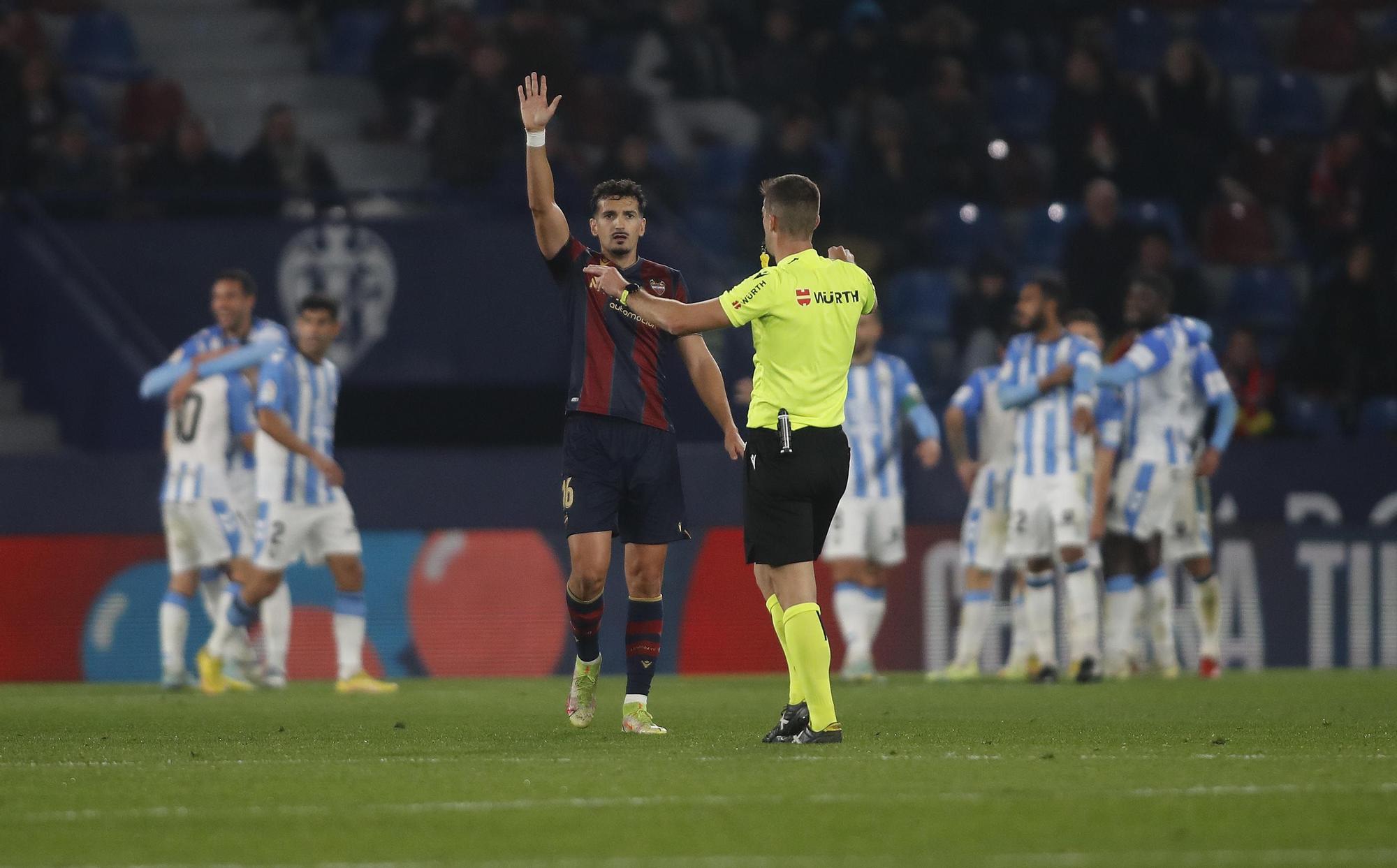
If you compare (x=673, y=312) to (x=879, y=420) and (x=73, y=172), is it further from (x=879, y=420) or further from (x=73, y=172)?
(x=73, y=172)

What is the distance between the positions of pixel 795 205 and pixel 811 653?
152 centimetres

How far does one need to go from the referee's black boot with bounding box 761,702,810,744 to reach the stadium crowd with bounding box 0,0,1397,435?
7.73 metres

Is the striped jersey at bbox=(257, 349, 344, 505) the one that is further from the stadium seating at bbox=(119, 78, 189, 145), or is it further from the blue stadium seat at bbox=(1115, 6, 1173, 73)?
the blue stadium seat at bbox=(1115, 6, 1173, 73)

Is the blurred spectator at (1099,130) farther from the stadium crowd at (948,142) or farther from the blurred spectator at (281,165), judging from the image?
the blurred spectator at (281,165)

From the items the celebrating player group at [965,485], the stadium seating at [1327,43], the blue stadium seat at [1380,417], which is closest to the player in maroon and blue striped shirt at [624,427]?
the celebrating player group at [965,485]

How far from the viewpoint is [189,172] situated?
15.5 m

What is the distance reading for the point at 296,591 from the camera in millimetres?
13875

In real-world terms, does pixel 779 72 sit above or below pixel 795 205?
above

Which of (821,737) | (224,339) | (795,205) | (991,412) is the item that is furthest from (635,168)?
(821,737)

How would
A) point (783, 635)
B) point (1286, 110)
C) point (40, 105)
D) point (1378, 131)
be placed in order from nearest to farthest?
point (783, 635), point (40, 105), point (1378, 131), point (1286, 110)

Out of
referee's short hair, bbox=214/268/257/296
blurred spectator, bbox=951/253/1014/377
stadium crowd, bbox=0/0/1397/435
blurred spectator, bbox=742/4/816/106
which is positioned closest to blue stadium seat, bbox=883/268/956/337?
stadium crowd, bbox=0/0/1397/435

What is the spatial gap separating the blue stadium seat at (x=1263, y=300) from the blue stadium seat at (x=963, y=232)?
196cm

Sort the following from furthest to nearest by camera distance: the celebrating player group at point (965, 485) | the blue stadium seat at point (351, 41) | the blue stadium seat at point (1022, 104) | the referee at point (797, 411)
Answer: the blue stadium seat at point (1022, 104) < the blue stadium seat at point (351, 41) < the celebrating player group at point (965, 485) < the referee at point (797, 411)

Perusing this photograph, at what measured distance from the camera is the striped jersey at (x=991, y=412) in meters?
13.2
